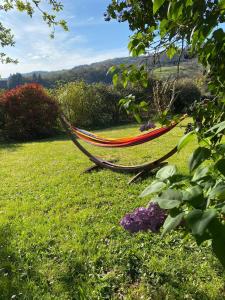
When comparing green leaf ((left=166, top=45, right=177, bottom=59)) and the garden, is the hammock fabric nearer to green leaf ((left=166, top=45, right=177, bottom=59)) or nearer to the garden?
the garden

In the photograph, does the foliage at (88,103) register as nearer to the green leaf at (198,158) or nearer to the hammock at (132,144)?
the hammock at (132,144)

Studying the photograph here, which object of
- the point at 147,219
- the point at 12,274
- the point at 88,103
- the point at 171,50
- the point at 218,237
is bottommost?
the point at 12,274

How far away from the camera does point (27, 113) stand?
577 inches

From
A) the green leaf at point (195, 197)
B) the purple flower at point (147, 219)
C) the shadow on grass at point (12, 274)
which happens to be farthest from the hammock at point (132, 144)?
the green leaf at point (195, 197)

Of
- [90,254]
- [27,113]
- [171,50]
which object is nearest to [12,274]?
[90,254]

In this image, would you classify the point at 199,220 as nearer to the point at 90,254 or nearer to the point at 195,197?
the point at 195,197

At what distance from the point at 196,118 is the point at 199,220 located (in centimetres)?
98

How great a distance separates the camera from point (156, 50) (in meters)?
1.68

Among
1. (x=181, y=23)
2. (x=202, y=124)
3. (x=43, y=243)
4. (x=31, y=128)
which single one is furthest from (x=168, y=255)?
(x=31, y=128)

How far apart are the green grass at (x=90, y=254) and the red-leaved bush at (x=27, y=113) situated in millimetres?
9694

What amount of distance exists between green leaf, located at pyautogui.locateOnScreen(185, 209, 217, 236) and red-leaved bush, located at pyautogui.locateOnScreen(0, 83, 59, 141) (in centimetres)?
1434

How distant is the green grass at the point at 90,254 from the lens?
254 centimetres

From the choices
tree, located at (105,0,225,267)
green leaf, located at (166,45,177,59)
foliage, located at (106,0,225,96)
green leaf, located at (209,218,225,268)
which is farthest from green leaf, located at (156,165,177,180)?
green leaf, located at (166,45,177,59)

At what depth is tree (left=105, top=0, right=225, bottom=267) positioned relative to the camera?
75cm
